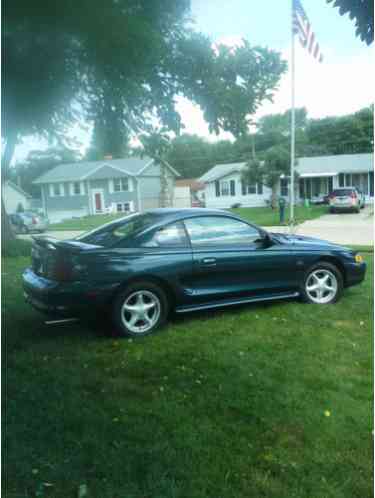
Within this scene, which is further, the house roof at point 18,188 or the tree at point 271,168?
the tree at point 271,168

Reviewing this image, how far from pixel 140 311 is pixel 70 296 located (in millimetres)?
652

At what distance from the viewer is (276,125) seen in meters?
2.60

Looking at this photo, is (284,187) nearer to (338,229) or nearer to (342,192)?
(342,192)

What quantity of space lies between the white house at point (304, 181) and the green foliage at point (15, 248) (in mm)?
1306

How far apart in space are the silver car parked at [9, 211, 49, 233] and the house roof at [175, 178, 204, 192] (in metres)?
0.94

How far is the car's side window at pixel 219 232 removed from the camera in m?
4.29

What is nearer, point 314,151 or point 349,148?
point 349,148

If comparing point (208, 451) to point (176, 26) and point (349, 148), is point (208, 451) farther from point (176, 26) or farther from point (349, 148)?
point (176, 26)

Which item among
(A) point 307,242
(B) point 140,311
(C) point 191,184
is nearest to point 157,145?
(C) point 191,184

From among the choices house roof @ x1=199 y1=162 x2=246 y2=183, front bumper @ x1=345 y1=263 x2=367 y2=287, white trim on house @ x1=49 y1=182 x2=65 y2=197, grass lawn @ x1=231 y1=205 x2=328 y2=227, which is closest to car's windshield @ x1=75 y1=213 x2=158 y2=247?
house roof @ x1=199 y1=162 x2=246 y2=183

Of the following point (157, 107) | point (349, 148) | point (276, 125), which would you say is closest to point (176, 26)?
point (157, 107)

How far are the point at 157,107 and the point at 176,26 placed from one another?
34cm

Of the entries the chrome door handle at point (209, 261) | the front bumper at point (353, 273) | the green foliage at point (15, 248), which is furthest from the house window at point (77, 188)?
the front bumper at point (353, 273)

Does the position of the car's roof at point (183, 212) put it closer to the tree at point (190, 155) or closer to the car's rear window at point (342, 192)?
the tree at point (190, 155)
